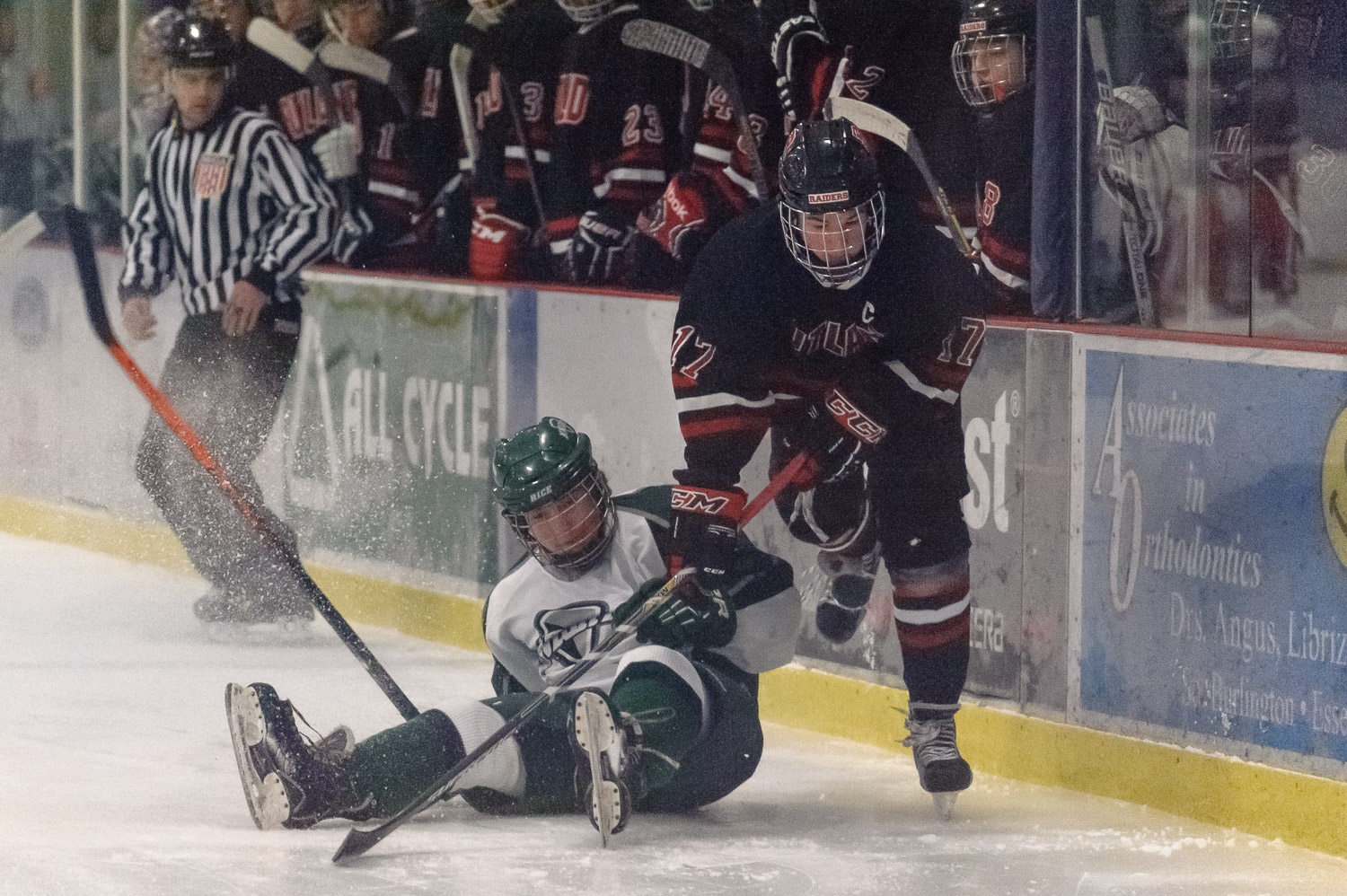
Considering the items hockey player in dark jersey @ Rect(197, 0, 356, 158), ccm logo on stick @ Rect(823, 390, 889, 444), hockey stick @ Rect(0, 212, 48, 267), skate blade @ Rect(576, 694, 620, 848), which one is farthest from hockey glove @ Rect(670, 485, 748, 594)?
hockey player in dark jersey @ Rect(197, 0, 356, 158)

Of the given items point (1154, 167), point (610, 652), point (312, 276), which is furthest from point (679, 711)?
point (312, 276)

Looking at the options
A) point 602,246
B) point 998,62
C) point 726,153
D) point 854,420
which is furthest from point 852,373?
point 602,246

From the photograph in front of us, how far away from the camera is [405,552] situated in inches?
247

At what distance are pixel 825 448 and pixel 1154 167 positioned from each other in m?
0.92

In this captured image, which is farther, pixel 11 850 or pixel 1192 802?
pixel 1192 802

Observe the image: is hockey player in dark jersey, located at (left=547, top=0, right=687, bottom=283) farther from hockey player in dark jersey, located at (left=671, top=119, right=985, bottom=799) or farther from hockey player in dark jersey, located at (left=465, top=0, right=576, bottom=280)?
hockey player in dark jersey, located at (left=671, top=119, right=985, bottom=799)

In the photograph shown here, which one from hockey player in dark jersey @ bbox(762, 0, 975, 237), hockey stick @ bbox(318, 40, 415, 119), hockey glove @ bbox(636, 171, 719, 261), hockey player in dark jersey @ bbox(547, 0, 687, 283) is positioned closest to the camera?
hockey player in dark jersey @ bbox(762, 0, 975, 237)

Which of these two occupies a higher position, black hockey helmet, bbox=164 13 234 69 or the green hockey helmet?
black hockey helmet, bbox=164 13 234 69

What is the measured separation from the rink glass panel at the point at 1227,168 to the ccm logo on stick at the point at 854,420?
0.70 m

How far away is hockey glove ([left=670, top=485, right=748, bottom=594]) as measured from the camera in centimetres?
390

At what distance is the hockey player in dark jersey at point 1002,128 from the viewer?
4.70 m

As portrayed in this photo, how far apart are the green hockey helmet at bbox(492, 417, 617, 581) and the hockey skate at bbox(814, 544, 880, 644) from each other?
32.1 inches

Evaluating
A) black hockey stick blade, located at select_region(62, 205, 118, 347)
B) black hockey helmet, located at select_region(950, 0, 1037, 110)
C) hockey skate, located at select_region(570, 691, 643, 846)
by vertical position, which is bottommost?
hockey skate, located at select_region(570, 691, 643, 846)

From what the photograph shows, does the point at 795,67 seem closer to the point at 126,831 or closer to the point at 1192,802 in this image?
the point at 1192,802
